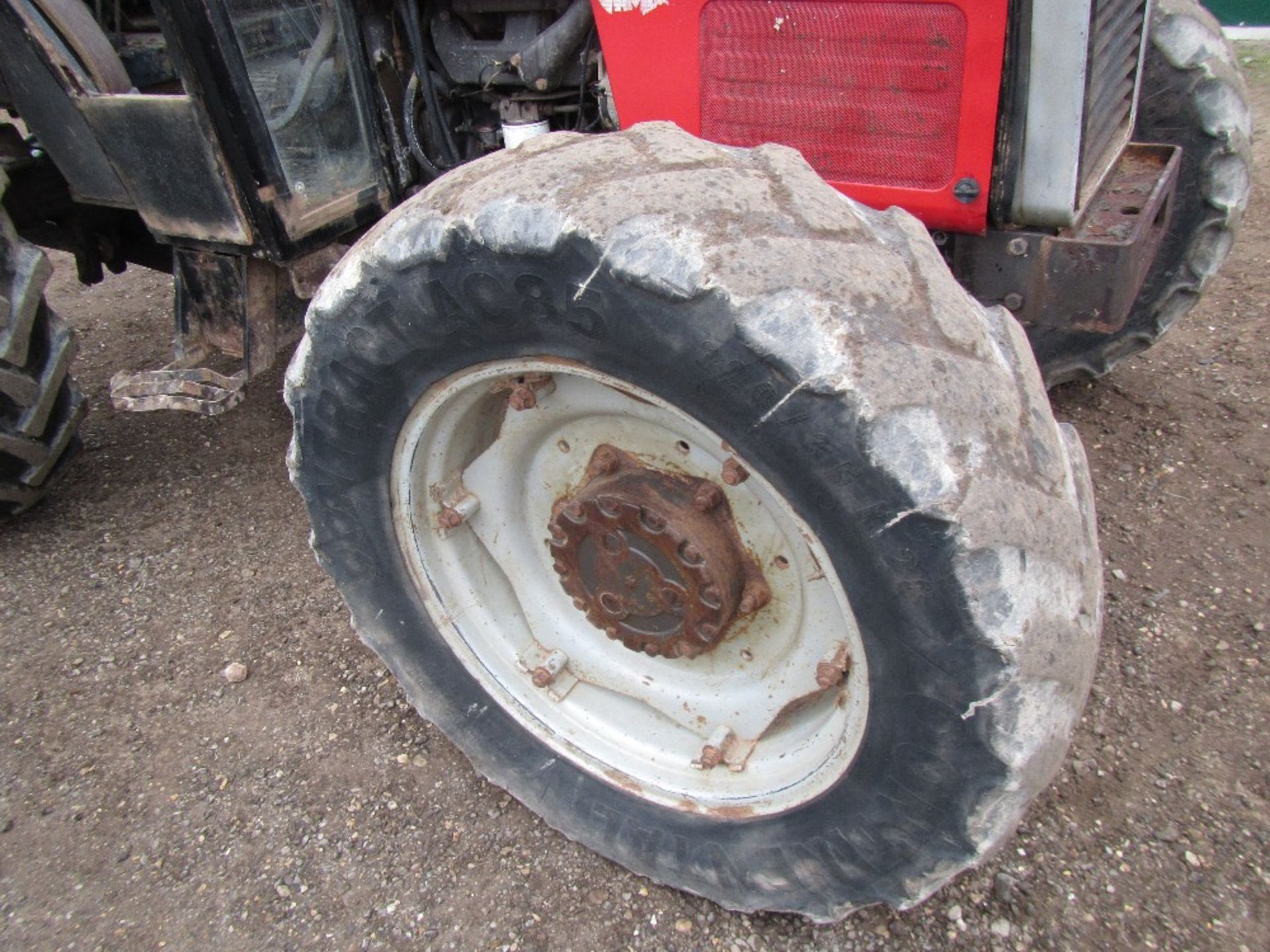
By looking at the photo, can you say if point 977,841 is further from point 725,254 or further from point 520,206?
point 520,206

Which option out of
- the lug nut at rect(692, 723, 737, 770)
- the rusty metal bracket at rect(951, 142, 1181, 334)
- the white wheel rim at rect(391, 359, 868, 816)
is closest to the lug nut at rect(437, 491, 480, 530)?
the white wheel rim at rect(391, 359, 868, 816)

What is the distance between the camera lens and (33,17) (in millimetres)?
2010

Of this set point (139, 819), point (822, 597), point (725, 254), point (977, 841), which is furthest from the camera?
point (139, 819)

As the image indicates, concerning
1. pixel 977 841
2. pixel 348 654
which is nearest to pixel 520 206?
pixel 977 841

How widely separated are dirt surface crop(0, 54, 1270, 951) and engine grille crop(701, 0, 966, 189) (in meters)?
1.25

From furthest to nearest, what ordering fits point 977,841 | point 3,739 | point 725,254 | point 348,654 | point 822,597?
point 348,654 → point 3,739 → point 822,597 → point 977,841 → point 725,254

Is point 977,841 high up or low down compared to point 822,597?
down

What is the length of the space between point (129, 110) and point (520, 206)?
1.31 meters

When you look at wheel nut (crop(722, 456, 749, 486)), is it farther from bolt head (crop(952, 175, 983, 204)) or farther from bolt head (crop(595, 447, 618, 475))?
bolt head (crop(952, 175, 983, 204))

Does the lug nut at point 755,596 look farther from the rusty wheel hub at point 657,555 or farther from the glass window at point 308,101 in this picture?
the glass window at point 308,101

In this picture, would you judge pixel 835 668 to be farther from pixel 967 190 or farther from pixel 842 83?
pixel 842 83

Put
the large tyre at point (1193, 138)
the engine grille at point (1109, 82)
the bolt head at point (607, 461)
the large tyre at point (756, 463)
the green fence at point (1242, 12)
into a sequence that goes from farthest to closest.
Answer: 1. the green fence at point (1242, 12)
2. the large tyre at point (1193, 138)
3. the bolt head at point (607, 461)
4. the engine grille at point (1109, 82)
5. the large tyre at point (756, 463)

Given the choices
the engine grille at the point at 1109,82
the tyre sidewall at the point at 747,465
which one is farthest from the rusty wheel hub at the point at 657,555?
the engine grille at the point at 1109,82

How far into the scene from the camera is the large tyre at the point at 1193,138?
234 cm
